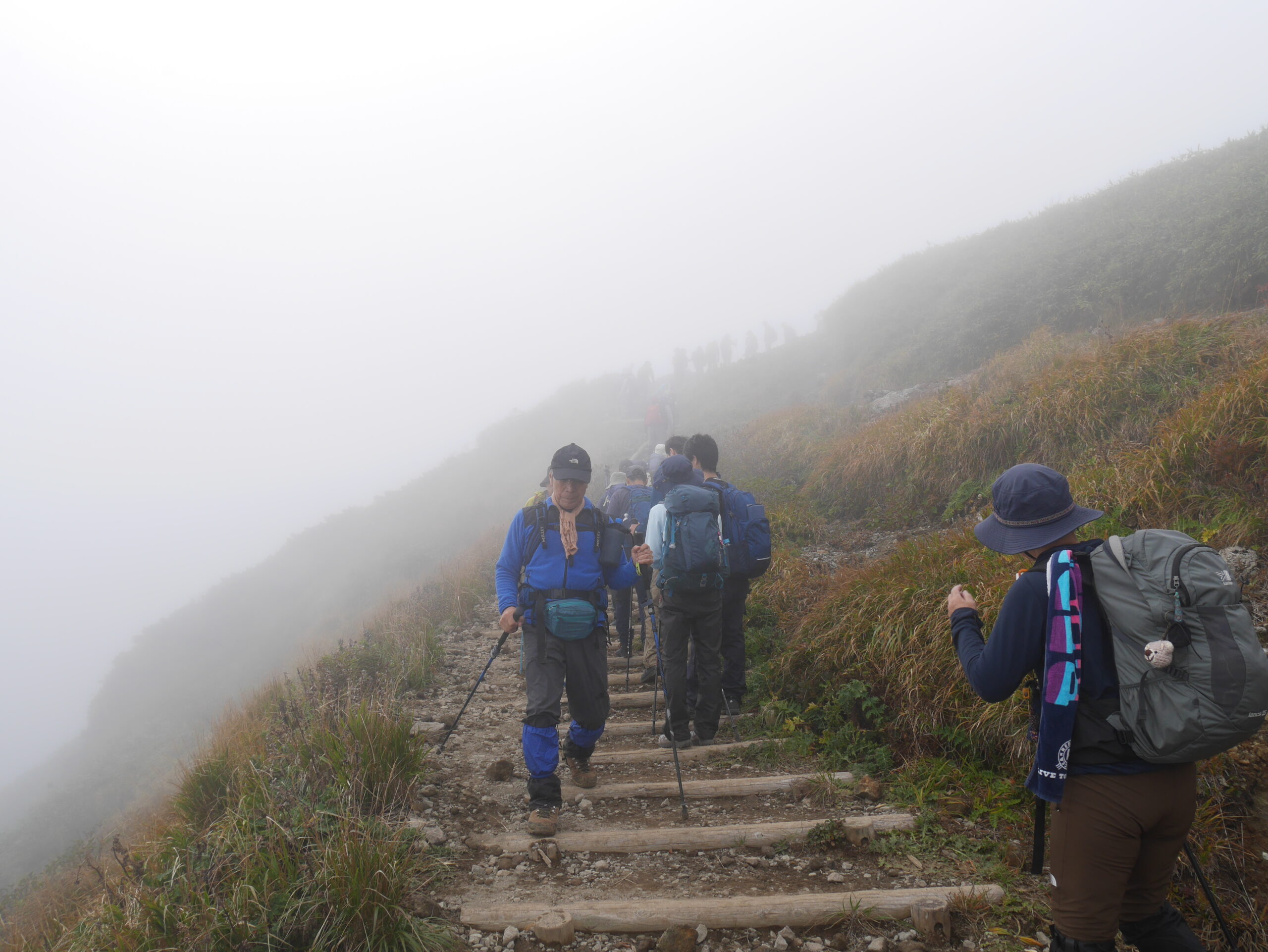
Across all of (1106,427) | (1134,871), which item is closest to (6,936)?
(1134,871)

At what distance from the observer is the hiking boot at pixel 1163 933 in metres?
2.11

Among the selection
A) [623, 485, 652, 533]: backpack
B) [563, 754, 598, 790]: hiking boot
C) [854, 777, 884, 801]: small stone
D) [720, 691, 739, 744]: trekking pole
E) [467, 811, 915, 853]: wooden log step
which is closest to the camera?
[467, 811, 915, 853]: wooden log step

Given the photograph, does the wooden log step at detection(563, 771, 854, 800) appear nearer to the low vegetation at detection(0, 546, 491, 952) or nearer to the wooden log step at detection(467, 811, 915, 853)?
the wooden log step at detection(467, 811, 915, 853)

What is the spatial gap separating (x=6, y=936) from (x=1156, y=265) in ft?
60.2

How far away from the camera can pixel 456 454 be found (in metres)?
38.2

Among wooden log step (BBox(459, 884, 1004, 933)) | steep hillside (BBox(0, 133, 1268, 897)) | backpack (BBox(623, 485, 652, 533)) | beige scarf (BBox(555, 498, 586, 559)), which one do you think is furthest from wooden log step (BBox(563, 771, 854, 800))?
steep hillside (BBox(0, 133, 1268, 897))

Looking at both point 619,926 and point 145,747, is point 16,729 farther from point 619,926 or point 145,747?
point 619,926

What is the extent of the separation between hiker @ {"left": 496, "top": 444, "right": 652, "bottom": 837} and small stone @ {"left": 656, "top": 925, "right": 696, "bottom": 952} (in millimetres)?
1227

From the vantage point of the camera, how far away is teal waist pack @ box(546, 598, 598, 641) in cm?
420

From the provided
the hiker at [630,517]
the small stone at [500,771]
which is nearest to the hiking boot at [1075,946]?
the small stone at [500,771]

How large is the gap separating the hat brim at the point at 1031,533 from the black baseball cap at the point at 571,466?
2.58 meters

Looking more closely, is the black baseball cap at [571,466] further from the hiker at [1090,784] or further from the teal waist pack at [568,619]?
the hiker at [1090,784]

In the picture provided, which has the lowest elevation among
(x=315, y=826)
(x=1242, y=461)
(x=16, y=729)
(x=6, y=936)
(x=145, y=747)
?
(x=16, y=729)

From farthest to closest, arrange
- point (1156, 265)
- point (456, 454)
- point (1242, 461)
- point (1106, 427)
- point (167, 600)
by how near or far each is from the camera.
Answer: point (167, 600) < point (456, 454) < point (1156, 265) < point (1106, 427) < point (1242, 461)
